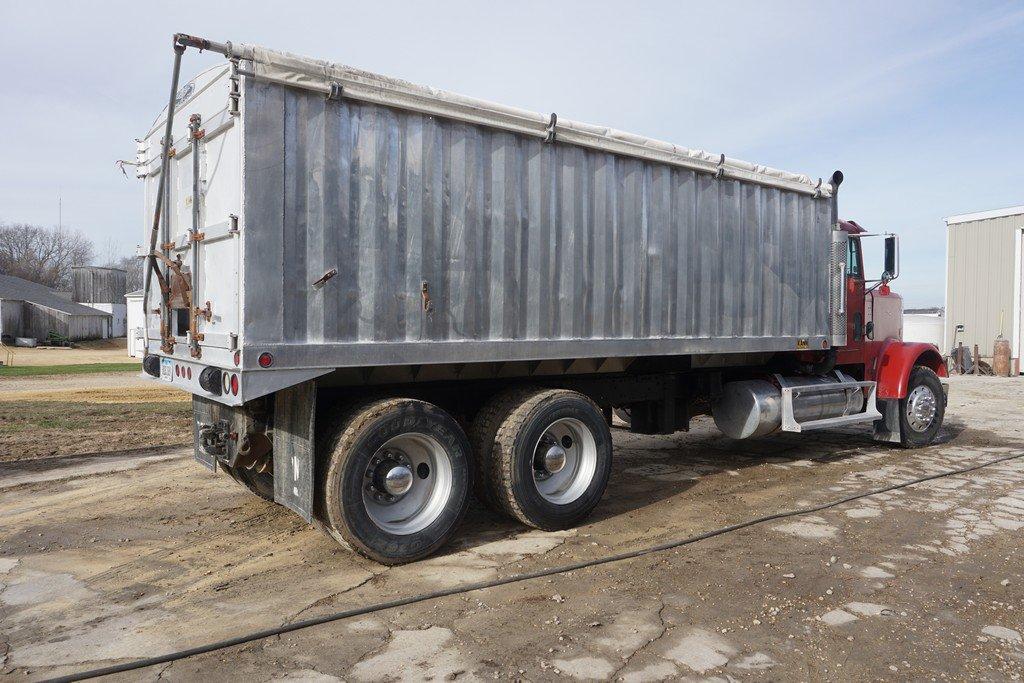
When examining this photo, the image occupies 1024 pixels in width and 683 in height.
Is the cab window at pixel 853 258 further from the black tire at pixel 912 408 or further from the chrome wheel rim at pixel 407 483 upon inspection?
the chrome wheel rim at pixel 407 483

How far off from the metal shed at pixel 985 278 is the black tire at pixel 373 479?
2460 cm

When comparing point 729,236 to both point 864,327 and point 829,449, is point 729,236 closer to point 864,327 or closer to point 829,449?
point 864,327

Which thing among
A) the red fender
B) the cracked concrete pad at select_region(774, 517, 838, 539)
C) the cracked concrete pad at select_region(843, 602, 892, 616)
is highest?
the red fender

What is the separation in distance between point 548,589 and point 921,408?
24.3ft

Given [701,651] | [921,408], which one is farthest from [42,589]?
[921,408]

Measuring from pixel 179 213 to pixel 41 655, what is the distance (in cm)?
339

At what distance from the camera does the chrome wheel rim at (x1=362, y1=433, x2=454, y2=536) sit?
16.8ft

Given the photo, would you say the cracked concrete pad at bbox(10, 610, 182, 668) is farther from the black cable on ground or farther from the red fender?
the red fender

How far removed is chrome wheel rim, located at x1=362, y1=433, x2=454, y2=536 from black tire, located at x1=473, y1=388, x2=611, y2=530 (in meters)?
0.51

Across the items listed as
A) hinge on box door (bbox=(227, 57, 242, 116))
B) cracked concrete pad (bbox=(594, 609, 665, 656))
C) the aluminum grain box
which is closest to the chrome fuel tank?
the aluminum grain box

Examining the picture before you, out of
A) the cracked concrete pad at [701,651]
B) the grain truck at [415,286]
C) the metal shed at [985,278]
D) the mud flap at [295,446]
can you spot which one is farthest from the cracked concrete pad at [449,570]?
the metal shed at [985,278]

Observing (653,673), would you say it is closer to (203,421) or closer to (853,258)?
(203,421)

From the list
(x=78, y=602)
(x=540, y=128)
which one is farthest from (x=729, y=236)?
(x=78, y=602)

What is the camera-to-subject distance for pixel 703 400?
332 inches
